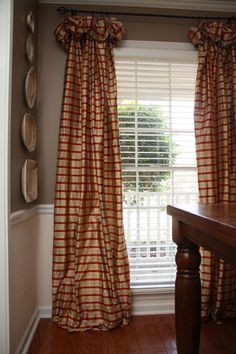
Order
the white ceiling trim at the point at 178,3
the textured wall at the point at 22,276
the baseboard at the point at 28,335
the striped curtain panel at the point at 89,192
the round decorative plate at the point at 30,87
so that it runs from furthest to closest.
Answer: the white ceiling trim at the point at 178,3 < the striped curtain panel at the point at 89,192 < the round decorative plate at the point at 30,87 < the baseboard at the point at 28,335 < the textured wall at the point at 22,276

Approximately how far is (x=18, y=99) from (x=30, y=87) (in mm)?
248

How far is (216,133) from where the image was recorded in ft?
6.89

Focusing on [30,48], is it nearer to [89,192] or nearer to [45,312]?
[89,192]

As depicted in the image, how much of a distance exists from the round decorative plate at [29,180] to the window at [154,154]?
0.70 meters

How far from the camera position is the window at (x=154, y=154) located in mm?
2154

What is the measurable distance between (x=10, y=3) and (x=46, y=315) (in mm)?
2118

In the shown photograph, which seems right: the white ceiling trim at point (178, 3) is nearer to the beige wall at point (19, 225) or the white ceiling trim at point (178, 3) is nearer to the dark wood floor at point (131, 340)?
the beige wall at point (19, 225)

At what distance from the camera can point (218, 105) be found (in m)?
2.09

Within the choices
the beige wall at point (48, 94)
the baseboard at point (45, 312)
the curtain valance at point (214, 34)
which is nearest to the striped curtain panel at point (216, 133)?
the curtain valance at point (214, 34)

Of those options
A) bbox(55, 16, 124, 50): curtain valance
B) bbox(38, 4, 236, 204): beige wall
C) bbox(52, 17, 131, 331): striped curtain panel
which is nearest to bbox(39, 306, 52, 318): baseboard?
bbox(52, 17, 131, 331): striped curtain panel

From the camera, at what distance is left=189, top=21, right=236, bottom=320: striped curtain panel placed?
6.65 feet

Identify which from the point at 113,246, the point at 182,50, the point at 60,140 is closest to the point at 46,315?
the point at 113,246

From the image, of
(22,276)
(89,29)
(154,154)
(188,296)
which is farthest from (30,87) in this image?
(188,296)

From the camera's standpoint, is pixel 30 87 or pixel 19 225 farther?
pixel 30 87
